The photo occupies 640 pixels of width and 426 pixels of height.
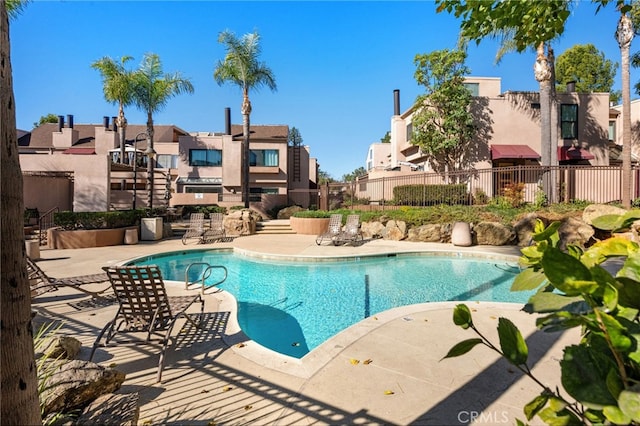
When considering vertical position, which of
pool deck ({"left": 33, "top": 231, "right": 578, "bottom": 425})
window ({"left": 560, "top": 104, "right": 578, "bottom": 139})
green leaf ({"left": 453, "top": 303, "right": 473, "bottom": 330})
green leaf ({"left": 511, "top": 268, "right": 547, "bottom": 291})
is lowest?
pool deck ({"left": 33, "top": 231, "right": 578, "bottom": 425})

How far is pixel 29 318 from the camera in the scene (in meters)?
1.58

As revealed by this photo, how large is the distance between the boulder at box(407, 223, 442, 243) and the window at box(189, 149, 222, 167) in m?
21.5

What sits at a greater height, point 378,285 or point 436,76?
point 436,76

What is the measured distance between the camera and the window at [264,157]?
3112 cm

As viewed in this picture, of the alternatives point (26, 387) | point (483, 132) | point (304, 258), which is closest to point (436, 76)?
point (483, 132)

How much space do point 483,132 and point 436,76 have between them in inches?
195

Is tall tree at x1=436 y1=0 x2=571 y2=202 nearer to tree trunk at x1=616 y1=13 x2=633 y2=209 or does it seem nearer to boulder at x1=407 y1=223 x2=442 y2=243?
boulder at x1=407 y1=223 x2=442 y2=243

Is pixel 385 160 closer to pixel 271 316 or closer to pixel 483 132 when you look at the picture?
pixel 483 132

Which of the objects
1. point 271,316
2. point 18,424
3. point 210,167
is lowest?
point 271,316

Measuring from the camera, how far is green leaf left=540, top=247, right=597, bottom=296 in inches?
29.2

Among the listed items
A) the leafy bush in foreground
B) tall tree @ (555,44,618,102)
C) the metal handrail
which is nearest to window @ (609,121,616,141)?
tall tree @ (555,44,618,102)

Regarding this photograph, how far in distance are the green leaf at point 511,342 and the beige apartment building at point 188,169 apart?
2426 cm

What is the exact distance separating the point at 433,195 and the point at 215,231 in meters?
12.3

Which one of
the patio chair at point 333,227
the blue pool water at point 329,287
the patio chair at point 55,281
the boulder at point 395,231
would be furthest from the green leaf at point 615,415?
the boulder at point 395,231
